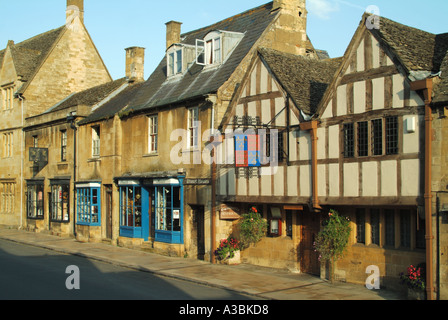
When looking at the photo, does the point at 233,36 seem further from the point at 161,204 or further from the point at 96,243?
the point at 96,243

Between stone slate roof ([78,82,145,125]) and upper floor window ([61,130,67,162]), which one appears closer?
stone slate roof ([78,82,145,125])

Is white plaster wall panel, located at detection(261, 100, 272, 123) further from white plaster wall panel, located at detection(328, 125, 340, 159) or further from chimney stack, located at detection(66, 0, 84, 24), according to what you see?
chimney stack, located at detection(66, 0, 84, 24)

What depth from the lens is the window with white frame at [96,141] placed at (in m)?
27.9

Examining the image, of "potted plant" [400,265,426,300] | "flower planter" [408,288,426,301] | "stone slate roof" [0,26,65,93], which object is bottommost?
"flower planter" [408,288,426,301]

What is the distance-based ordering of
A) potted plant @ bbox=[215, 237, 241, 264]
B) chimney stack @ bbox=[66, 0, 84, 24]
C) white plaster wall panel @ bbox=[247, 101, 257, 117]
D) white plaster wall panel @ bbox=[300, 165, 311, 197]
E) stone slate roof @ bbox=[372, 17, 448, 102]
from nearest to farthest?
stone slate roof @ bbox=[372, 17, 448, 102], white plaster wall panel @ bbox=[300, 165, 311, 197], white plaster wall panel @ bbox=[247, 101, 257, 117], potted plant @ bbox=[215, 237, 241, 264], chimney stack @ bbox=[66, 0, 84, 24]

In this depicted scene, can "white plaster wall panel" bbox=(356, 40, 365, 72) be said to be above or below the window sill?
above

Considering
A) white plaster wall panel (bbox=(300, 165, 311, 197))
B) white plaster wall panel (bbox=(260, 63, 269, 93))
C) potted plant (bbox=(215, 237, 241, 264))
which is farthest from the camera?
potted plant (bbox=(215, 237, 241, 264))

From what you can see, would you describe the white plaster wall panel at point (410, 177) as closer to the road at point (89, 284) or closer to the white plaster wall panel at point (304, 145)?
the white plaster wall panel at point (304, 145)

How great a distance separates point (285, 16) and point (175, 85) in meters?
5.61

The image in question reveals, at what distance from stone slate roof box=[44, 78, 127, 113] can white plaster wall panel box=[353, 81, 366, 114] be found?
1818 centimetres

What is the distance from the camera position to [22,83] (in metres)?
35.3

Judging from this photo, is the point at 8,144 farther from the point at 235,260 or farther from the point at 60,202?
the point at 235,260

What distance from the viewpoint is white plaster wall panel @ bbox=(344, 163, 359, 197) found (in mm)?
14727

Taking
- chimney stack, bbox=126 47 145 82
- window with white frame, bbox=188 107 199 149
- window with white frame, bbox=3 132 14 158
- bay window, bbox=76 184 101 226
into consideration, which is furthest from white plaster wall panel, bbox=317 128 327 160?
window with white frame, bbox=3 132 14 158
